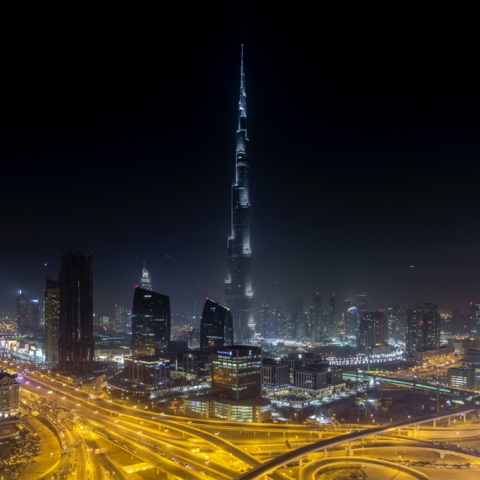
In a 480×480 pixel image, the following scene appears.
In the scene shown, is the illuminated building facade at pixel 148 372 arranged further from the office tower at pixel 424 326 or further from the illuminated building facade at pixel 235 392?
the office tower at pixel 424 326

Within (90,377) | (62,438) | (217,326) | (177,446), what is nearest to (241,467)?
(177,446)

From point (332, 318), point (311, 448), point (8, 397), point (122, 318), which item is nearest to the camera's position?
point (311, 448)

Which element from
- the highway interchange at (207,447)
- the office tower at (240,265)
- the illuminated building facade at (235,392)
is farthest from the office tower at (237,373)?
the office tower at (240,265)

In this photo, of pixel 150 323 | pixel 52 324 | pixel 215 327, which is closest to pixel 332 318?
pixel 215 327

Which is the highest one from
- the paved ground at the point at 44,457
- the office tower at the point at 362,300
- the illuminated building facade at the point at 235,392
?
the office tower at the point at 362,300

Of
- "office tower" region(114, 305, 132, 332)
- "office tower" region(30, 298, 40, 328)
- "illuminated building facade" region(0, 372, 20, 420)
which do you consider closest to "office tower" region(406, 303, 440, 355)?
"office tower" region(114, 305, 132, 332)

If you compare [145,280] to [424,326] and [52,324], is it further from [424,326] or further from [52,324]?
[424,326]
